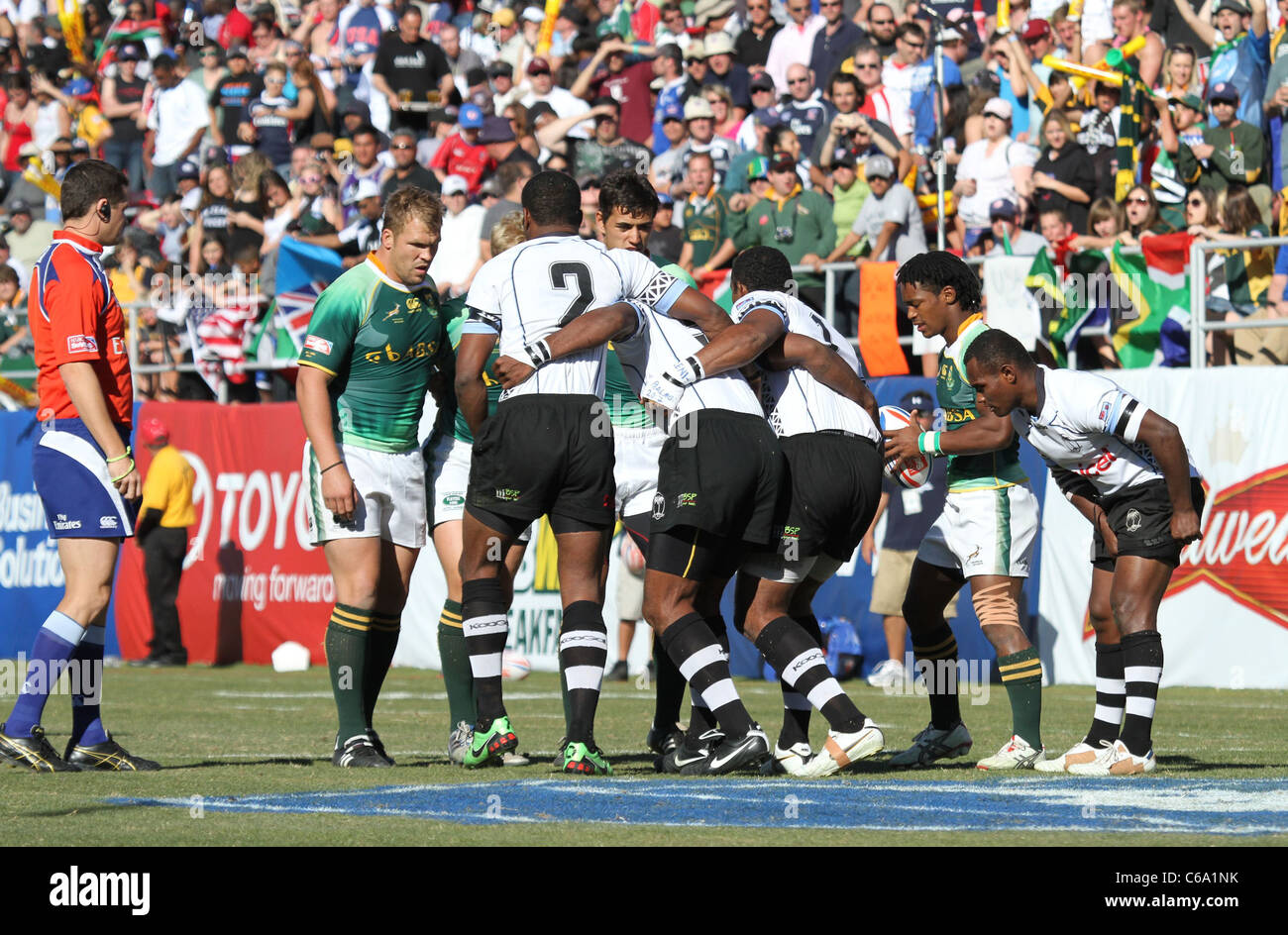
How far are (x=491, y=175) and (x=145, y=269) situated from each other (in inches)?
206

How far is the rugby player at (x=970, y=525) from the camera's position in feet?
29.0

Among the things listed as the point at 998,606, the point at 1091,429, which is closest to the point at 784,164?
the point at 998,606

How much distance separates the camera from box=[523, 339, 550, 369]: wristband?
27.3 feet

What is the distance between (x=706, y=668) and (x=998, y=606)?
1656 mm

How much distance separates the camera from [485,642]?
8.73m

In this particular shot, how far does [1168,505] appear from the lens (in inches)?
337

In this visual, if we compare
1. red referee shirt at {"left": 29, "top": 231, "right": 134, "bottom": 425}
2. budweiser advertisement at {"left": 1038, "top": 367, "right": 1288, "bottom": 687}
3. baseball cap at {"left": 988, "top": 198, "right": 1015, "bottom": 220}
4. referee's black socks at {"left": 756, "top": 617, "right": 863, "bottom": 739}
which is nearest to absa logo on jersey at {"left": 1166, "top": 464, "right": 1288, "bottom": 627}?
budweiser advertisement at {"left": 1038, "top": 367, "right": 1288, "bottom": 687}

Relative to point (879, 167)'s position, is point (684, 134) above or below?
above

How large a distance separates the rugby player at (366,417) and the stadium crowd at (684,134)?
845cm

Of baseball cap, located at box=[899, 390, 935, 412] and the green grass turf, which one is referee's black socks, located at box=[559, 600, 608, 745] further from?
baseball cap, located at box=[899, 390, 935, 412]

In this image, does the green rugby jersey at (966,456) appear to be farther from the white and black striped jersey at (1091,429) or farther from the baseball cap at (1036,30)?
the baseball cap at (1036,30)

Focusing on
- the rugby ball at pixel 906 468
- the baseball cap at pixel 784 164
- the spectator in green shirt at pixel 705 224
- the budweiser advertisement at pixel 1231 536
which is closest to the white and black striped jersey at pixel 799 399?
the rugby ball at pixel 906 468

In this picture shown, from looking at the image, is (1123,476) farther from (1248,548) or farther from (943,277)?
(1248,548)
